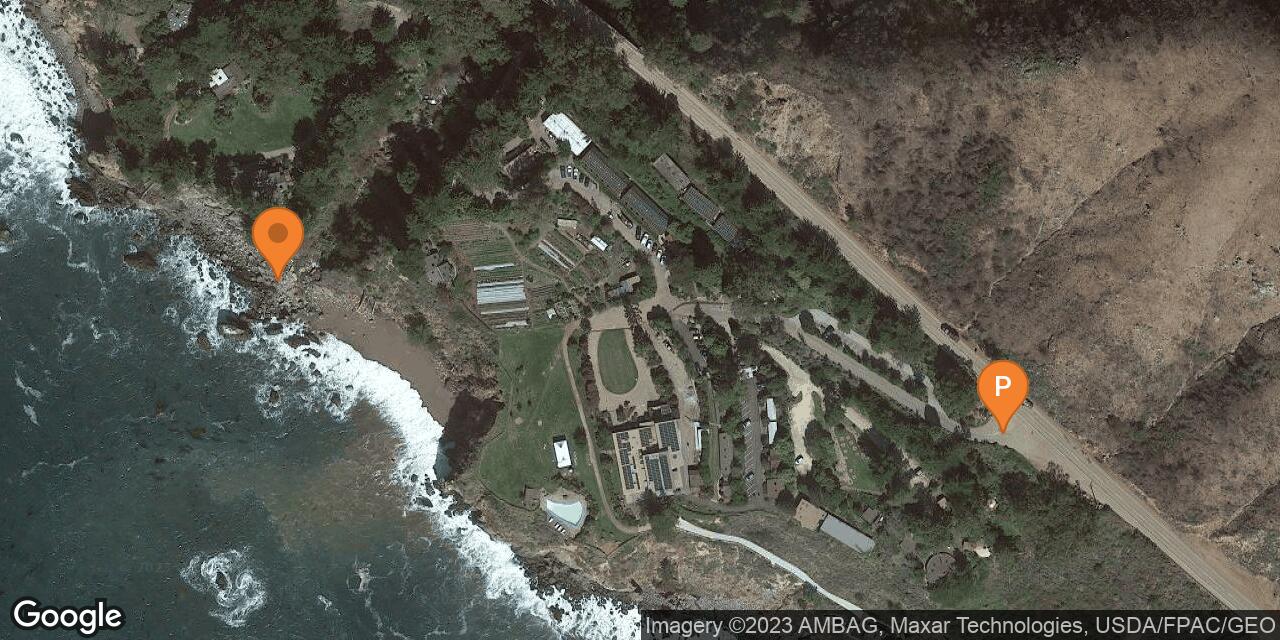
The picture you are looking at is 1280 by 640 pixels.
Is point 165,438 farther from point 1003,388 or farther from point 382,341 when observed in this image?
point 1003,388

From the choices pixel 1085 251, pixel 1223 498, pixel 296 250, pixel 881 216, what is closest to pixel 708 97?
pixel 881 216

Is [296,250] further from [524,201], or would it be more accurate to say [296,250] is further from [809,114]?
[809,114]

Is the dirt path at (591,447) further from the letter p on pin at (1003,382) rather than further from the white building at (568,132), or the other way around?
the letter p on pin at (1003,382)

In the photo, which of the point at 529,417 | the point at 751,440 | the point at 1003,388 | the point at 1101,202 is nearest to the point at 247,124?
the point at 529,417

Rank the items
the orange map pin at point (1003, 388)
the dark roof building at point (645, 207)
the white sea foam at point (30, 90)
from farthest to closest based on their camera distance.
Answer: the white sea foam at point (30, 90) → the dark roof building at point (645, 207) → the orange map pin at point (1003, 388)

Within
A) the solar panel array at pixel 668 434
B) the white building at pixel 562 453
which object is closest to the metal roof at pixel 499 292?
the white building at pixel 562 453

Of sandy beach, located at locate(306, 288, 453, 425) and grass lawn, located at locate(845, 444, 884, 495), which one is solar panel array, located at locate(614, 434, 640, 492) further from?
grass lawn, located at locate(845, 444, 884, 495)
